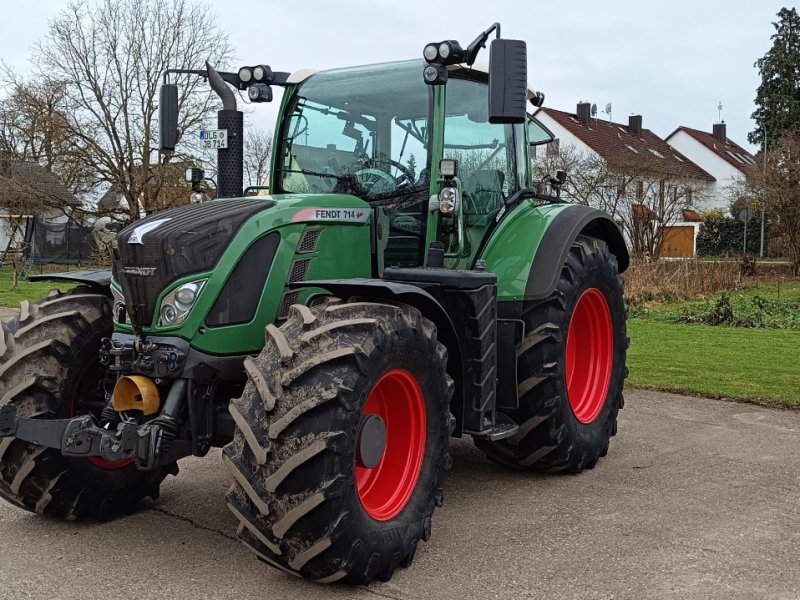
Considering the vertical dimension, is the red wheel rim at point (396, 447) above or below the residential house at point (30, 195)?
below

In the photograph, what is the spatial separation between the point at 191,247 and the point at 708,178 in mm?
56088

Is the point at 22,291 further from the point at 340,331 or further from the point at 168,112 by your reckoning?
the point at 340,331

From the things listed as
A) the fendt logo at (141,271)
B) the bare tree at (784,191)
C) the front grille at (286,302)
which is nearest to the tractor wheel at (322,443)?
the front grille at (286,302)

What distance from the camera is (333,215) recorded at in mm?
4609

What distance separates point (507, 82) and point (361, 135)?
1.22 metres

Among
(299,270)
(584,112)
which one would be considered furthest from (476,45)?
(584,112)

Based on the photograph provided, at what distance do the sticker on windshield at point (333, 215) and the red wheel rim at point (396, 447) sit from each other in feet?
3.16

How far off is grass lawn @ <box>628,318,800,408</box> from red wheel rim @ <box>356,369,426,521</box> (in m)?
4.90

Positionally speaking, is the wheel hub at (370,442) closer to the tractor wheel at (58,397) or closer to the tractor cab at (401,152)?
the tractor cab at (401,152)

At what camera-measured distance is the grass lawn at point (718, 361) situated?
8.48 m

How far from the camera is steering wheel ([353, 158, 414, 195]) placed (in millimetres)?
5105

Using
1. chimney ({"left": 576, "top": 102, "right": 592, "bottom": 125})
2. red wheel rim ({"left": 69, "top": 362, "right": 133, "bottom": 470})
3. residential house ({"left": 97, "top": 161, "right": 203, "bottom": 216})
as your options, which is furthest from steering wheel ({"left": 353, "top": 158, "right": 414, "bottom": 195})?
chimney ({"left": 576, "top": 102, "right": 592, "bottom": 125})

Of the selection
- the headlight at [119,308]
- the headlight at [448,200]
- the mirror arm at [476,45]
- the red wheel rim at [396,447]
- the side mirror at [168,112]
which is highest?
the mirror arm at [476,45]

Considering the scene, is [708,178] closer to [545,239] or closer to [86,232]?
[86,232]
